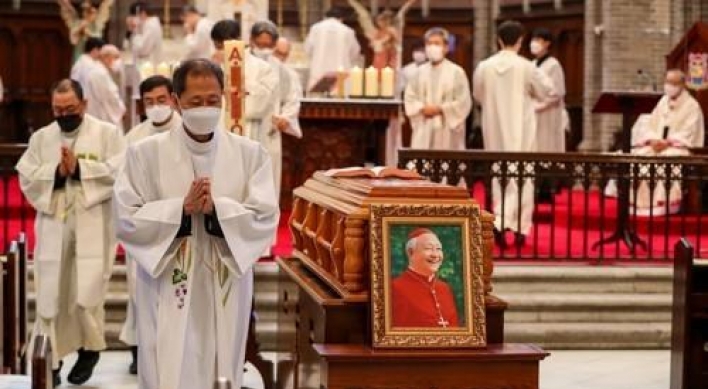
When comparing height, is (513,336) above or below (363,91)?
below

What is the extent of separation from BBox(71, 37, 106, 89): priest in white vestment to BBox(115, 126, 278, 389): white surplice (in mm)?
10956

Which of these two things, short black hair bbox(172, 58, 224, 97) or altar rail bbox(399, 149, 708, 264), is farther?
altar rail bbox(399, 149, 708, 264)

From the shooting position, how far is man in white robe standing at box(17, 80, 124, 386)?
27.2 feet

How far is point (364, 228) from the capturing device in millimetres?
5203

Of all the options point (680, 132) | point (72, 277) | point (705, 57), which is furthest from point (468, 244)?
point (705, 57)

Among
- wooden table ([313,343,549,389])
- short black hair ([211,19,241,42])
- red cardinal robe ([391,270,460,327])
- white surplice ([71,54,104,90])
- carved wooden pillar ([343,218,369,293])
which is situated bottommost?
wooden table ([313,343,549,389])

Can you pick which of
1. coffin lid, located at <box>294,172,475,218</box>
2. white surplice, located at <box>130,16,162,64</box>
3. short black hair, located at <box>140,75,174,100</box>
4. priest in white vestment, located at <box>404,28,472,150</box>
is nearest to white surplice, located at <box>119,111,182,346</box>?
short black hair, located at <box>140,75,174,100</box>

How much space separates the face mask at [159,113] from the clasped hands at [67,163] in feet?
1.62

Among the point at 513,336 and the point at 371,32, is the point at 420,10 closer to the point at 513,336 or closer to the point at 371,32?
the point at 371,32

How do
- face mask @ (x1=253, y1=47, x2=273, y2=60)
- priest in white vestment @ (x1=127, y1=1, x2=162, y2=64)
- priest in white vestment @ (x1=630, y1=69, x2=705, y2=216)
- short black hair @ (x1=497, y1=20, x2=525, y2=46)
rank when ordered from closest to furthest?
face mask @ (x1=253, y1=47, x2=273, y2=60)
short black hair @ (x1=497, y1=20, x2=525, y2=46)
priest in white vestment @ (x1=630, y1=69, x2=705, y2=216)
priest in white vestment @ (x1=127, y1=1, x2=162, y2=64)

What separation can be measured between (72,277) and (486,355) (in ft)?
13.5

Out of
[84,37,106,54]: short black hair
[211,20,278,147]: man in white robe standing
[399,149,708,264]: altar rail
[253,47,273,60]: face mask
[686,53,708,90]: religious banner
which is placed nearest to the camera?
[399,149,708,264]: altar rail

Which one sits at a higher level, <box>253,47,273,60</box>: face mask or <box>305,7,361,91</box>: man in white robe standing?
<box>305,7,361,91</box>: man in white robe standing

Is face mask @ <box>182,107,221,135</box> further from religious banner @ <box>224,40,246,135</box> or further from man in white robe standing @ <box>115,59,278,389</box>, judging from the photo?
religious banner @ <box>224,40,246,135</box>
